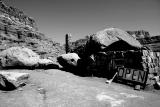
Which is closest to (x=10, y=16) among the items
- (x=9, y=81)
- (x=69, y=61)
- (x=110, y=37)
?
(x=69, y=61)

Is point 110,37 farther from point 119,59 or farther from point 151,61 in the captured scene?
point 151,61

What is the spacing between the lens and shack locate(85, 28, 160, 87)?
656cm

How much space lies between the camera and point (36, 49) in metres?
15.0

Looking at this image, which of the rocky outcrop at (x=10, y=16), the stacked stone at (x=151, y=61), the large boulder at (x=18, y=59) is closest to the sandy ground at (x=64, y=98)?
the stacked stone at (x=151, y=61)

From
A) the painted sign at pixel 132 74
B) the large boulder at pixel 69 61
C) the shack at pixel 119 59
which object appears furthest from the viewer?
the large boulder at pixel 69 61

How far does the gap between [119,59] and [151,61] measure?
5.00ft

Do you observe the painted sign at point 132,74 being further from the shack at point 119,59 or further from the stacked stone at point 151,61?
the stacked stone at point 151,61

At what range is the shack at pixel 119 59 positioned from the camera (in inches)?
258

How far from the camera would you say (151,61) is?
689 cm

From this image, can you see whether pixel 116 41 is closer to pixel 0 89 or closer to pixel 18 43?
pixel 0 89

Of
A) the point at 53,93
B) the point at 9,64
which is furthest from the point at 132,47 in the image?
the point at 9,64

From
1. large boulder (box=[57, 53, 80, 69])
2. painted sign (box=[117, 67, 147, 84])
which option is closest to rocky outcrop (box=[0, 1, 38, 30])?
large boulder (box=[57, 53, 80, 69])

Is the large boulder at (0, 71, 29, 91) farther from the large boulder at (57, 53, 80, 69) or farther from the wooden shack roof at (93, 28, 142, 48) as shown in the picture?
the wooden shack roof at (93, 28, 142, 48)

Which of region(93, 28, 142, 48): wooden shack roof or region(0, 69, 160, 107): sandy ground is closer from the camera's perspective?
region(0, 69, 160, 107): sandy ground
